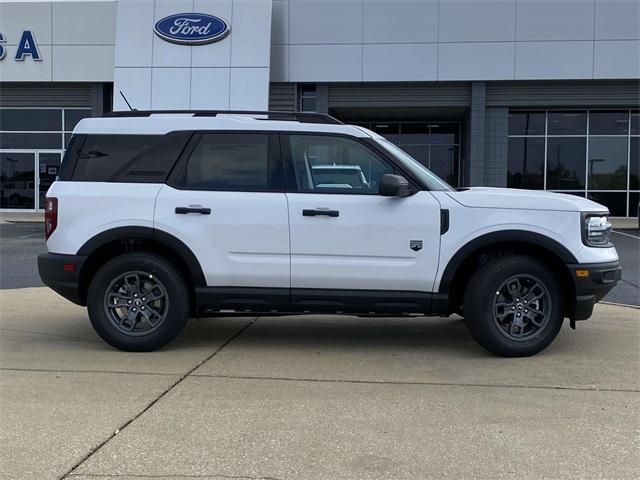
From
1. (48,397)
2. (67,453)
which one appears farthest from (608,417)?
(48,397)

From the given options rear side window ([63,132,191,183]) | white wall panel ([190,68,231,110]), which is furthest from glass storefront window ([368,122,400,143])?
rear side window ([63,132,191,183])

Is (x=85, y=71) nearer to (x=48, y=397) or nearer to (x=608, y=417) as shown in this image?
(x=48, y=397)

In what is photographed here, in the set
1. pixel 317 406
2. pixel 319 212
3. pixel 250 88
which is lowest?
pixel 317 406

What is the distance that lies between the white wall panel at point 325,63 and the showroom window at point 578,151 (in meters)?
5.84

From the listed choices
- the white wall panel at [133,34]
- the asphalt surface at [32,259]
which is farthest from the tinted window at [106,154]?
the white wall panel at [133,34]

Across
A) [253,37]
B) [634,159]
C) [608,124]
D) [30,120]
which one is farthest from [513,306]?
[30,120]

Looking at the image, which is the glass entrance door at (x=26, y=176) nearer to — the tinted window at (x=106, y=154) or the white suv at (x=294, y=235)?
the tinted window at (x=106, y=154)

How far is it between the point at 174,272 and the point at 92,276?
2.68 ft

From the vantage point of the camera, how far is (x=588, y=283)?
17.5 ft

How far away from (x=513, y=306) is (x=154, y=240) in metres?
3.14

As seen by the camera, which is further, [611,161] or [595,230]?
[611,161]

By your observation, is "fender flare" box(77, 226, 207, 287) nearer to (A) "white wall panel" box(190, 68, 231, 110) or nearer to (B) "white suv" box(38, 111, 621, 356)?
(B) "white suv" box(38, 111, 621, 356)

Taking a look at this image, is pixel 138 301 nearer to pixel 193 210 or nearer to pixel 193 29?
pixel 193 210

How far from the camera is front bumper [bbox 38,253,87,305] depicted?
18.4ft
